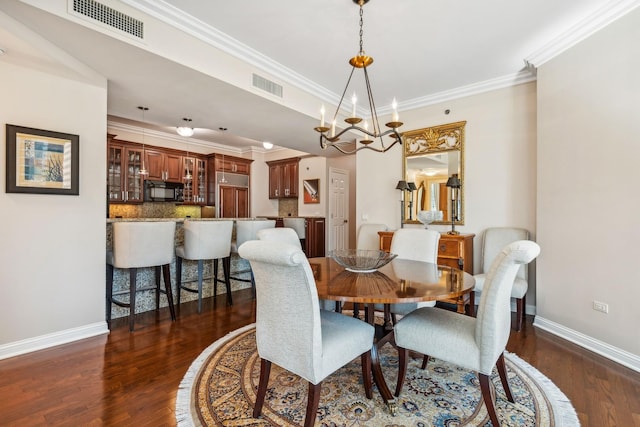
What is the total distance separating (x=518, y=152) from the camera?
3.49m

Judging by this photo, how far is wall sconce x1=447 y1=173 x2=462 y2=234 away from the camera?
12.0 ft

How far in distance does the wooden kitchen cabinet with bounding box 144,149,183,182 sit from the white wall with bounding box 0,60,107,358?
361 cm

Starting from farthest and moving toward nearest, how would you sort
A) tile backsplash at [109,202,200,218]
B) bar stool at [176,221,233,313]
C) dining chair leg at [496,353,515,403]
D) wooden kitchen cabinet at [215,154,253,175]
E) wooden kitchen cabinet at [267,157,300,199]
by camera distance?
wooden kitchen cabinet at [267,157,300,199] < wooden kitchen cabinet at [215,154,253,175] < tile backsplash at [109,202,200,218] < bar stool at [176,221,233,313] < dining chair leg at [496,353,515,403]

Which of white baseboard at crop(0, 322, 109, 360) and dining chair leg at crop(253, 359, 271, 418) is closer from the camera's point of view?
dining chair leg at crop(253, 359, 271, 418)

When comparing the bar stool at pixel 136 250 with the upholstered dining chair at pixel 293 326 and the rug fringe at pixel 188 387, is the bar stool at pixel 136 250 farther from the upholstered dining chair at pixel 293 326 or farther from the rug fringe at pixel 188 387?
the upholstered dining chair at pixel 293 326

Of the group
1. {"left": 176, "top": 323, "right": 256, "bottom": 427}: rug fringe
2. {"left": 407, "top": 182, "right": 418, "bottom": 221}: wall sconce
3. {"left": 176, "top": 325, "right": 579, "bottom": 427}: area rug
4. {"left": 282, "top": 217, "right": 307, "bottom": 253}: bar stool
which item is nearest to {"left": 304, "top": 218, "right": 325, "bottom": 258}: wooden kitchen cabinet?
{"left": 282, "top": 217, "right": 307, "bottom": 253}: bar stool

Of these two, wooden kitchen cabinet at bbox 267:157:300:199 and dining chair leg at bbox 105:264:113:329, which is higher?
wooden kitchen cabinet at bbox 267:157:300:199

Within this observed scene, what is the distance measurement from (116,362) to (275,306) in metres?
1.63

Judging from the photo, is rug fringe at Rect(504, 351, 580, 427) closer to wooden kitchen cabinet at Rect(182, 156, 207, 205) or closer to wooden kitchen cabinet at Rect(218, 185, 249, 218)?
wooden kitchen cabinet at Rect(218, 185, 249, 218)

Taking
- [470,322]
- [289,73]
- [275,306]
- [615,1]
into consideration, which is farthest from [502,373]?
[289,73]

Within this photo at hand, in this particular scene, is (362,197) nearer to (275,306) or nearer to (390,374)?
(390,374)

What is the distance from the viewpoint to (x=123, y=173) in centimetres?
580

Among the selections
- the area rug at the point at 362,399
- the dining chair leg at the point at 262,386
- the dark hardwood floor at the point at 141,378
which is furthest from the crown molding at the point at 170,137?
the dining chair leg at the point at 262,386

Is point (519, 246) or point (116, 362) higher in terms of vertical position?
point (519, 246)
